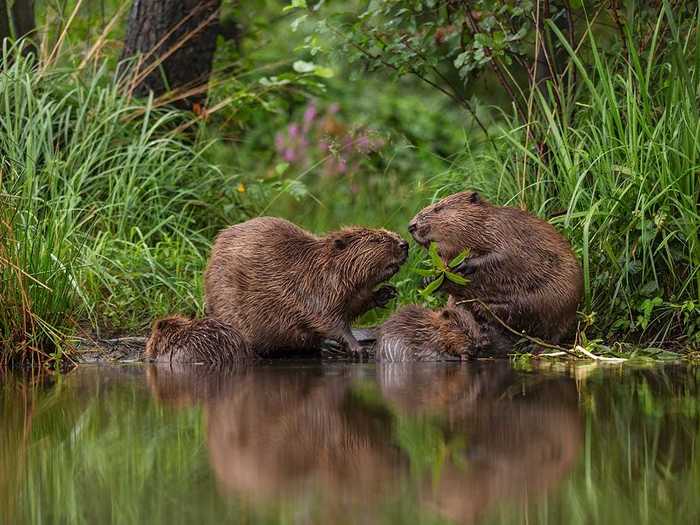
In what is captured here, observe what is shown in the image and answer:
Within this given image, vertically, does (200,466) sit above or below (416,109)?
above

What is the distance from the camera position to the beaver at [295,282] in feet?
17.9

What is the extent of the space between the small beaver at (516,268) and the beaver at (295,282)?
0.35 meters

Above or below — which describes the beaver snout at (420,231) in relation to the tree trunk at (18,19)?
below

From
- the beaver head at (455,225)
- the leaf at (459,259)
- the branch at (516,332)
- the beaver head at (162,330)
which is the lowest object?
the branch at (516,332)

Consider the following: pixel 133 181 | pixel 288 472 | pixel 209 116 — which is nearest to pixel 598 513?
pixel 288 472

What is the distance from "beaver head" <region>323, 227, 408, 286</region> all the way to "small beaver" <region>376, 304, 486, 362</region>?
0.27 meters

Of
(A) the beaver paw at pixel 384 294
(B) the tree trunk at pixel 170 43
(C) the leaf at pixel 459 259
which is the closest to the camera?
(C) the leaf at pixel 459 259

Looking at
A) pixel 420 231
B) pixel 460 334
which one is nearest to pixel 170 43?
pixel 420 231

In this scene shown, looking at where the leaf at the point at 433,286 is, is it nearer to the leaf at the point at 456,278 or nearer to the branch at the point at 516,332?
the leaf at the point at 456,278

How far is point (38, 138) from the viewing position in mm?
6723

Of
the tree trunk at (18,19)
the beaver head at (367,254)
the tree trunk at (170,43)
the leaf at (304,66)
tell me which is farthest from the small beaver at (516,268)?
the tree trunk at (18,19)

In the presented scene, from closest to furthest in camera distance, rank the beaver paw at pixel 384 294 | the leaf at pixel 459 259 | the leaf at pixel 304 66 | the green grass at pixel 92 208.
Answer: the green grass at pixel 92 208 < the leaf at pixel 459 259 < the beaver paw at pixel 384 294 < the leaf at pixel 304 66

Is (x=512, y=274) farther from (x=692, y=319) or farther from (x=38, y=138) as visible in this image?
(x=38, y=138)

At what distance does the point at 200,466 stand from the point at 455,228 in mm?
2666
